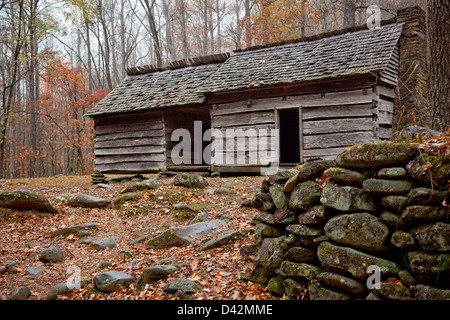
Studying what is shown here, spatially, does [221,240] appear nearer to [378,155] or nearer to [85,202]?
[378,155]

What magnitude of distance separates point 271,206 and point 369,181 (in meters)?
1.66

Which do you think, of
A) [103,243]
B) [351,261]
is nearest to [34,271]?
[103,243]

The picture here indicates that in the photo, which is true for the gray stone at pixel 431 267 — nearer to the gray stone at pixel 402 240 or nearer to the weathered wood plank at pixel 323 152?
the gray stone at pixel 402 240

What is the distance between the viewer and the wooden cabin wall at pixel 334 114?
952 cm

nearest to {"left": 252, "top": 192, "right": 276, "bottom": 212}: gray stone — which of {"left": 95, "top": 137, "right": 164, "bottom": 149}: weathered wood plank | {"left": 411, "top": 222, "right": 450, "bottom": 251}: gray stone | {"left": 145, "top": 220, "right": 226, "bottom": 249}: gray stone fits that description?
{"left": 145, "top": 220, "right": 226, "bottom": 249}: gray stone

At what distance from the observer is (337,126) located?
32.4ft

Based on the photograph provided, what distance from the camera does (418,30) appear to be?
10781mm

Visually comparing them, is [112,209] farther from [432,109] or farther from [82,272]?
[432,109]

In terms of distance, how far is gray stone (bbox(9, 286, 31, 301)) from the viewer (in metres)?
4.31

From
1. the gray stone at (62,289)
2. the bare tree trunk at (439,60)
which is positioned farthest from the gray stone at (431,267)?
the gray stone at (62,289)

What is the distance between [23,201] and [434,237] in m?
7.91

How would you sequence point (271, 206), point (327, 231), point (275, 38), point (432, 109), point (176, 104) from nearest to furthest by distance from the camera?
Result: 1. point (327, 231)
2. point (271, 206)
3. point (432, 109)
4. point (176, 104)
5. point (275, 38)

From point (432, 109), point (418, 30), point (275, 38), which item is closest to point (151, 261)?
point (432, 109)

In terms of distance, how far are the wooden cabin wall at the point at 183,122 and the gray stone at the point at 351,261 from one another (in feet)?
31.4
